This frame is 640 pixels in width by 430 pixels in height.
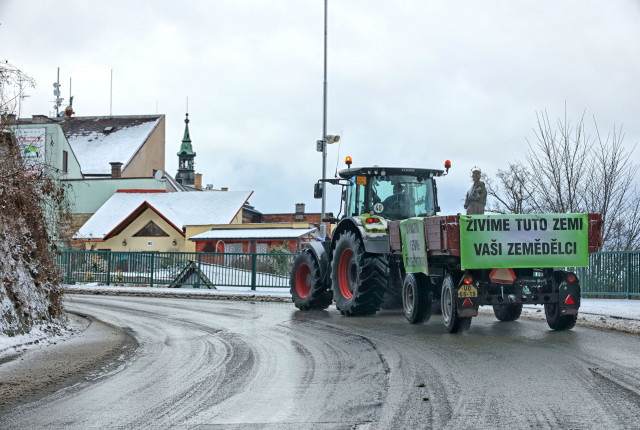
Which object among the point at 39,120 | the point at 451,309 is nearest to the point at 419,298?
the point at 451,309

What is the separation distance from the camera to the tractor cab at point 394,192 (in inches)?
603

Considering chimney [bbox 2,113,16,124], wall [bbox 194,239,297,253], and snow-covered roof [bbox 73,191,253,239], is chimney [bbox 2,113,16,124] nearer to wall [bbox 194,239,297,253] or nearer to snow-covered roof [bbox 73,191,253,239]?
wall [bbox 194,239,297,253]

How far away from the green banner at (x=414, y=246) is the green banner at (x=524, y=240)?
3.07ft

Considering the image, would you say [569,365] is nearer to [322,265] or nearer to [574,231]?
[574,231]

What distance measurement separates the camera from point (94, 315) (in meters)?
15.9

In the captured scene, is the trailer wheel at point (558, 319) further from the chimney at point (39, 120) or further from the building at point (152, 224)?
the chimney at point (39, 120)

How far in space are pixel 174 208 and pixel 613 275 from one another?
42.3m

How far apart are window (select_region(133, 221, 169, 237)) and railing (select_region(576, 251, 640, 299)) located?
39.5 m

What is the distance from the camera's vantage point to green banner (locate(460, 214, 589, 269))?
1095 centimetres

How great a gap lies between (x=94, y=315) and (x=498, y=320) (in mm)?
7831

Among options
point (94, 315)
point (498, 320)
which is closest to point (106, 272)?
point (94, 315)

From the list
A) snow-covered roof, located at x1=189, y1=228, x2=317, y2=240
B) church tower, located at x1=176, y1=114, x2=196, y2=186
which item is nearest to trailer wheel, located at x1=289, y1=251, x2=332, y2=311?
snow-covered roof, located at x1=189, y1=228, x2=317, y2=240

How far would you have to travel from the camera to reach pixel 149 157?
68812 mm

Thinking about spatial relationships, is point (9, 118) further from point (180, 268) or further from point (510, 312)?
point (180, 268)
